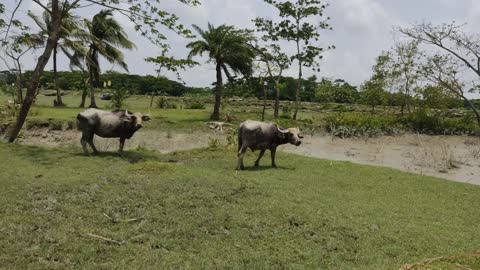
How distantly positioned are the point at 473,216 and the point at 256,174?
5156 millimetres

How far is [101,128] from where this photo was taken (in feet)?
45.1

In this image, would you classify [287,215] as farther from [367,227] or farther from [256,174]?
[256,174]

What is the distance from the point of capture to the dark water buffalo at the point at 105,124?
1364 centimetres

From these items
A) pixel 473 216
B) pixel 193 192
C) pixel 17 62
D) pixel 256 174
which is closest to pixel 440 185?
pixel 473 216

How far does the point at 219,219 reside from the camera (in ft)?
26.0

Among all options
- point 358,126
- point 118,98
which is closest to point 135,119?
point 358,126

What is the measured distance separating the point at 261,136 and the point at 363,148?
31.6 ft

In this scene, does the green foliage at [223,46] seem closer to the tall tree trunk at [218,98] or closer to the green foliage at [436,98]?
the tall tree trunk at [218,98]

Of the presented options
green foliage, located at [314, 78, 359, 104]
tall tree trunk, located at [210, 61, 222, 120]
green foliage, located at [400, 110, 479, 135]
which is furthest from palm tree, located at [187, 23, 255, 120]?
green foliage, located at [314, 78, 359, 104]

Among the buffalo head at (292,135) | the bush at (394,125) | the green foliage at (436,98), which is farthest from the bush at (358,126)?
the buffalo head at (292,135)

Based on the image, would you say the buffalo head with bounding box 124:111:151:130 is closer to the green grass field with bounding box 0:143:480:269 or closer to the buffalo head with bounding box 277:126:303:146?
the green grass field with bounding box 0:143:480:269

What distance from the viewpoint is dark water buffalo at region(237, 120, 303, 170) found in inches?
494

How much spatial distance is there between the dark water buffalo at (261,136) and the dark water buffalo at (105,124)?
348 cm

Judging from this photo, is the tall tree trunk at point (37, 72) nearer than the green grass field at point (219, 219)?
No
